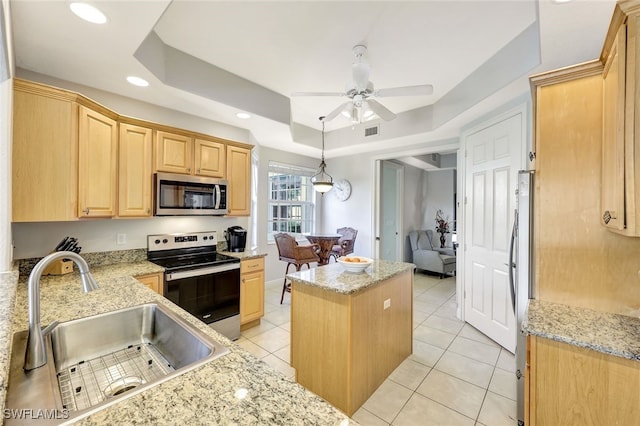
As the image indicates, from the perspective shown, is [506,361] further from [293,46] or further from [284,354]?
[293,46]

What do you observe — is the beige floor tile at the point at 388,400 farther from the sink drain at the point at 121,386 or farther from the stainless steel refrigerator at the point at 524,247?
the sink drain at the point at 121,386

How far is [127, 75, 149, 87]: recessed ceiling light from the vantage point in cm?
234

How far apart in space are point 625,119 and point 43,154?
10.9 ft

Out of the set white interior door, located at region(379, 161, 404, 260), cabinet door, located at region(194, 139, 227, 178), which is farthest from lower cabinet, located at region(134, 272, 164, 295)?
white interior door, located at region(379, 161, 404, 260)

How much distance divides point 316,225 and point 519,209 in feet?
13.7

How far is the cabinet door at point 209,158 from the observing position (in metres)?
3.00

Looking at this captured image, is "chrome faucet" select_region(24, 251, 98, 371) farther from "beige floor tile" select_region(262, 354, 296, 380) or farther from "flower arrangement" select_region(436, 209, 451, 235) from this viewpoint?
"flower arrangement" select_region(436, 209, 451, 235)

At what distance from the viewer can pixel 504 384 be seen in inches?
88.3

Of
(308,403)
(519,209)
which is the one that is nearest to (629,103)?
(519,209)

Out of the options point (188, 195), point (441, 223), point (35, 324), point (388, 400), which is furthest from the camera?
point (441, 223)

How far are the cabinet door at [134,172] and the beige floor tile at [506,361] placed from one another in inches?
142

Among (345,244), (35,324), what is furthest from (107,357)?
(345,244)

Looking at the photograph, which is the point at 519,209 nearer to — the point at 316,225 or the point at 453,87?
the point at 453,87

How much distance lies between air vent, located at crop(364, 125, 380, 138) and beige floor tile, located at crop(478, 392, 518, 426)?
350cm
